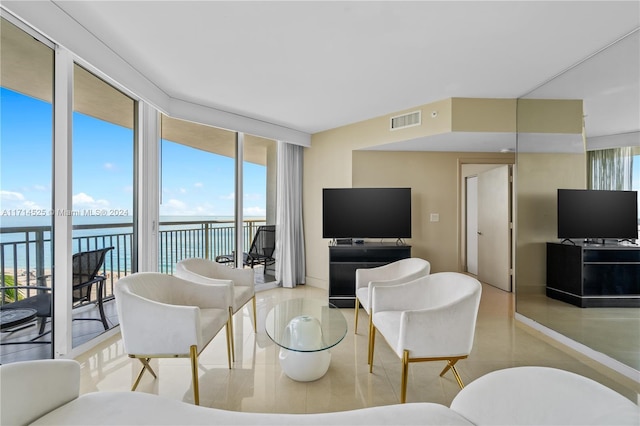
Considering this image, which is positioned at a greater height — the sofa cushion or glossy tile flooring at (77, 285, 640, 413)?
the sofa cushion

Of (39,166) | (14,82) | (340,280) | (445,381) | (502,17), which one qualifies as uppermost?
(502,17)

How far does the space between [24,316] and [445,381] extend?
306cm

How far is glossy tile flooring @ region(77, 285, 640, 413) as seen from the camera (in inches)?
80.0

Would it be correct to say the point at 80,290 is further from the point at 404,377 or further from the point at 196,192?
the point at 404,377

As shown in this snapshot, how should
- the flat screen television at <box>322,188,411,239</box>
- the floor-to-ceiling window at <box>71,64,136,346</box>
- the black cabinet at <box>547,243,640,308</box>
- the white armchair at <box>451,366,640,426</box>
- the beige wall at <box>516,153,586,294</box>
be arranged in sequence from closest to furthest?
1. the white armchair at <box>451,366,640,426</box>
2. the black cabinet at <box>547,243,640,308</box>
3. the floor-to-ceiling window at <box>71,64,136,346</box>
4. the beige wall at <box>516,153,586,294</box>
5. the flat screen television at <box>322,188,411,239</box>

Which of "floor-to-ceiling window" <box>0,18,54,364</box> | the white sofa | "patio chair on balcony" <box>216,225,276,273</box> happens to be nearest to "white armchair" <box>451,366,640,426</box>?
the white sofa

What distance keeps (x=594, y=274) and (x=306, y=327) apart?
Answer: 8.77 ft

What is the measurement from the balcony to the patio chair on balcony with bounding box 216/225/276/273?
11 cm

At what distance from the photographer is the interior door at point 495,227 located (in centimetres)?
478

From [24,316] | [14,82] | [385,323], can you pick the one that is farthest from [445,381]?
[14,82]

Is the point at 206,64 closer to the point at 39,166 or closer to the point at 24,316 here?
the point at 39,166

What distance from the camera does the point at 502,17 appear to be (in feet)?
6.80

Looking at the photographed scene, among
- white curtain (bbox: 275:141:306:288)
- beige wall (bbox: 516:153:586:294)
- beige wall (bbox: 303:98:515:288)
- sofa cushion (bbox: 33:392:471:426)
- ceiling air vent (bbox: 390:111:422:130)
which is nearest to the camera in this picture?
sofa cushion (bbox: 33:392:471:426)

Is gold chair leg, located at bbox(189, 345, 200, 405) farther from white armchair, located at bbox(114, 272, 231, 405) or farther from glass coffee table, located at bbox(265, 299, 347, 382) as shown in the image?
glass coffee table, located at bbox(265, 299, 347, 382)
